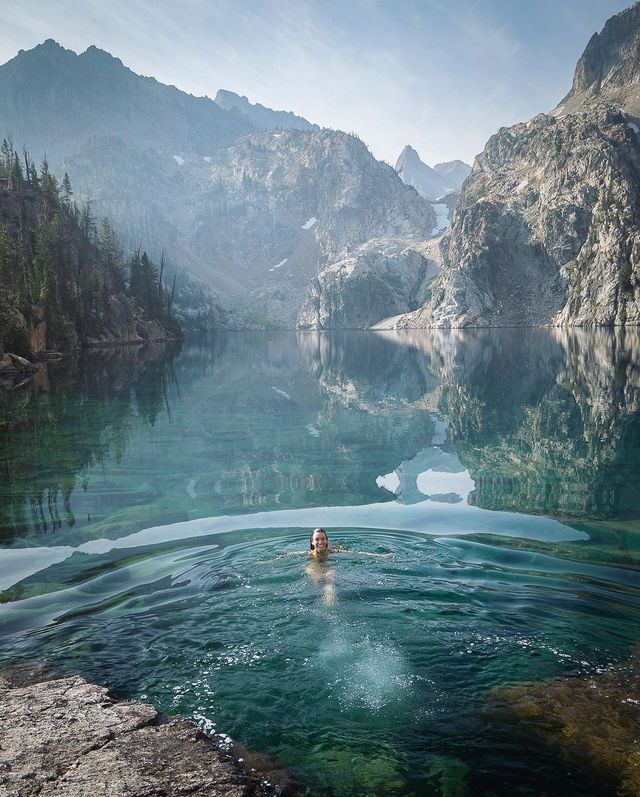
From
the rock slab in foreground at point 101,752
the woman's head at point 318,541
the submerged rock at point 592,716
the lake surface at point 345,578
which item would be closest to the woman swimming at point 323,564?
the woman's head at point 318,541

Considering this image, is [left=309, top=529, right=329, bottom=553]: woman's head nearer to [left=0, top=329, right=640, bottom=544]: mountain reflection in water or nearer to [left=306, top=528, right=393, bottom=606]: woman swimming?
[left=306, top=528, right=393, bottom=606]: woman swimming

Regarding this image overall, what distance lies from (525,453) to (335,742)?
1893 cm

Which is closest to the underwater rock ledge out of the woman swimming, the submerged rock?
the submerged rock

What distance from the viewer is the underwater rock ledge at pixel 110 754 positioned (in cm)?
571

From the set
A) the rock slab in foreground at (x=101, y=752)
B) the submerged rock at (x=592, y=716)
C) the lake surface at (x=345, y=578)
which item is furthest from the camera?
the lake surface at (x=345, y=578)

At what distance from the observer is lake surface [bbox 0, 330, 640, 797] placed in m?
7.34

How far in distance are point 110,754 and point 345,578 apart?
7.11m

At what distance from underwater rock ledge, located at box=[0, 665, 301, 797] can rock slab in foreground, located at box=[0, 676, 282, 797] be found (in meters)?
0.01

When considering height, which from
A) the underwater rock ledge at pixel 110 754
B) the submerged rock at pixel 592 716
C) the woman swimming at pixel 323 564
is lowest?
the woman swimming at pixel 323 564

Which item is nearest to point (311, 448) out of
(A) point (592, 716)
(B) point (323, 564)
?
(B) point (323, 564)

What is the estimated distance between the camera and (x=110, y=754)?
20.4 feet

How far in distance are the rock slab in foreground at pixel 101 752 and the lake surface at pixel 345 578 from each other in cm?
71

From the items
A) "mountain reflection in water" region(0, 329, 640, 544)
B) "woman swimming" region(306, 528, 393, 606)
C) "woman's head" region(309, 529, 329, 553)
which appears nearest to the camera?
"woman swimming" region(306, 528, 393, 606)

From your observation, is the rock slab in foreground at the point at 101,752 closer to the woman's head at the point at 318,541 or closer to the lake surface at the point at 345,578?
the lake surface at the point at 345,578
